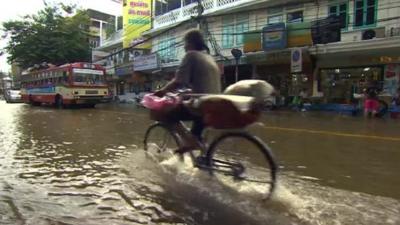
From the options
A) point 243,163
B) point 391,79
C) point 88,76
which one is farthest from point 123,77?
point 243,163

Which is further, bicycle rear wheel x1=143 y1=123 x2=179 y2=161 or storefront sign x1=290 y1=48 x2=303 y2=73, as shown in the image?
storefront sign x1=290 y1=48 x2=303 y2=73

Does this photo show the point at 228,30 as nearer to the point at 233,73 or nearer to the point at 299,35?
the point at 233,73

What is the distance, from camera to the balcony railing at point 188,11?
85.1 feet

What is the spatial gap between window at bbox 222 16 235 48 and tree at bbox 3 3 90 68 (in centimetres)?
1720

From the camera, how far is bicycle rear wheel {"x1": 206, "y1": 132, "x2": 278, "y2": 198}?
15.7 ft

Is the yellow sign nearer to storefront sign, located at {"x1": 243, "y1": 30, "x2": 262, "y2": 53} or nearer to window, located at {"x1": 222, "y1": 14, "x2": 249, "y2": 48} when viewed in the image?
window, located at {"x1": 222, "y1": 14, "x2": 249, "y2": 48}

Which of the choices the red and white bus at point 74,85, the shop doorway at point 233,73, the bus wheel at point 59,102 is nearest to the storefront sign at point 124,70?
the red and white bus at point 74,85

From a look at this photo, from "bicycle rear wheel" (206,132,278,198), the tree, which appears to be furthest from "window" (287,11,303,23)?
the tree

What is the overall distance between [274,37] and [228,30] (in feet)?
17.2

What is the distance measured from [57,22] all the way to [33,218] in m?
38.1

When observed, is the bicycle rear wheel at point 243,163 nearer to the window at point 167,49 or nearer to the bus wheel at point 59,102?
the bus wheel at point 59,102

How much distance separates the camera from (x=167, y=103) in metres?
5.82

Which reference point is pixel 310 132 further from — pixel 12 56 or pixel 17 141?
pixel 12 56

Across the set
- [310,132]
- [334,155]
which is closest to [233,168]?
[334,155]
